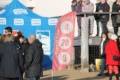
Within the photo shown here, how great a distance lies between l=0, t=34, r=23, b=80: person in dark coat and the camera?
9992 millimetres

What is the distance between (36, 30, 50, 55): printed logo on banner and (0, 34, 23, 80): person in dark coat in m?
10.7

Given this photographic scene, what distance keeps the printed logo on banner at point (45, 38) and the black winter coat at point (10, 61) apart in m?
10.7

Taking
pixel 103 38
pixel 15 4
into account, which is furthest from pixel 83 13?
pixel 15 4

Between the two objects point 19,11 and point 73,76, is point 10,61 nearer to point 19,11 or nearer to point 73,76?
point 73,76

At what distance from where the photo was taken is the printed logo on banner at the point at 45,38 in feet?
68.6

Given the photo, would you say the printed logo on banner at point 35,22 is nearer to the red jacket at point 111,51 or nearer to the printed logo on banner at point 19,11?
the printed logo on banner at point 19,11

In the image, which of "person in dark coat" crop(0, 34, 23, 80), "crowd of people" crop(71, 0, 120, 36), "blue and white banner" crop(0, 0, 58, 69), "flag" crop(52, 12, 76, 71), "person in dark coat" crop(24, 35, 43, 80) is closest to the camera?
"person in dark coat" crop(0, 34, 23, 80)

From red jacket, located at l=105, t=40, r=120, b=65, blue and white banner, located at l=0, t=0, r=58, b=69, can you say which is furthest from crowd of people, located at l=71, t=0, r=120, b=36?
red jacket, located at l=105, t=40, r=120, b=65

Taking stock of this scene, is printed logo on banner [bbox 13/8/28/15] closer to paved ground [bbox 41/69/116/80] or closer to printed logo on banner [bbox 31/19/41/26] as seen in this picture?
printed logo on banner [bbox 31/19/41/26]

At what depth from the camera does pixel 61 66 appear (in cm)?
1409

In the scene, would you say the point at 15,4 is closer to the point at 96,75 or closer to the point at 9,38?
the point at 96,75

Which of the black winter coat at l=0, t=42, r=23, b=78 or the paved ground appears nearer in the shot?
the black winter coat at l=0, t=42, r=23, b=78

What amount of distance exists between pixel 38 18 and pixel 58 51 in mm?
7154

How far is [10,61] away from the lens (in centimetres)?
1003
